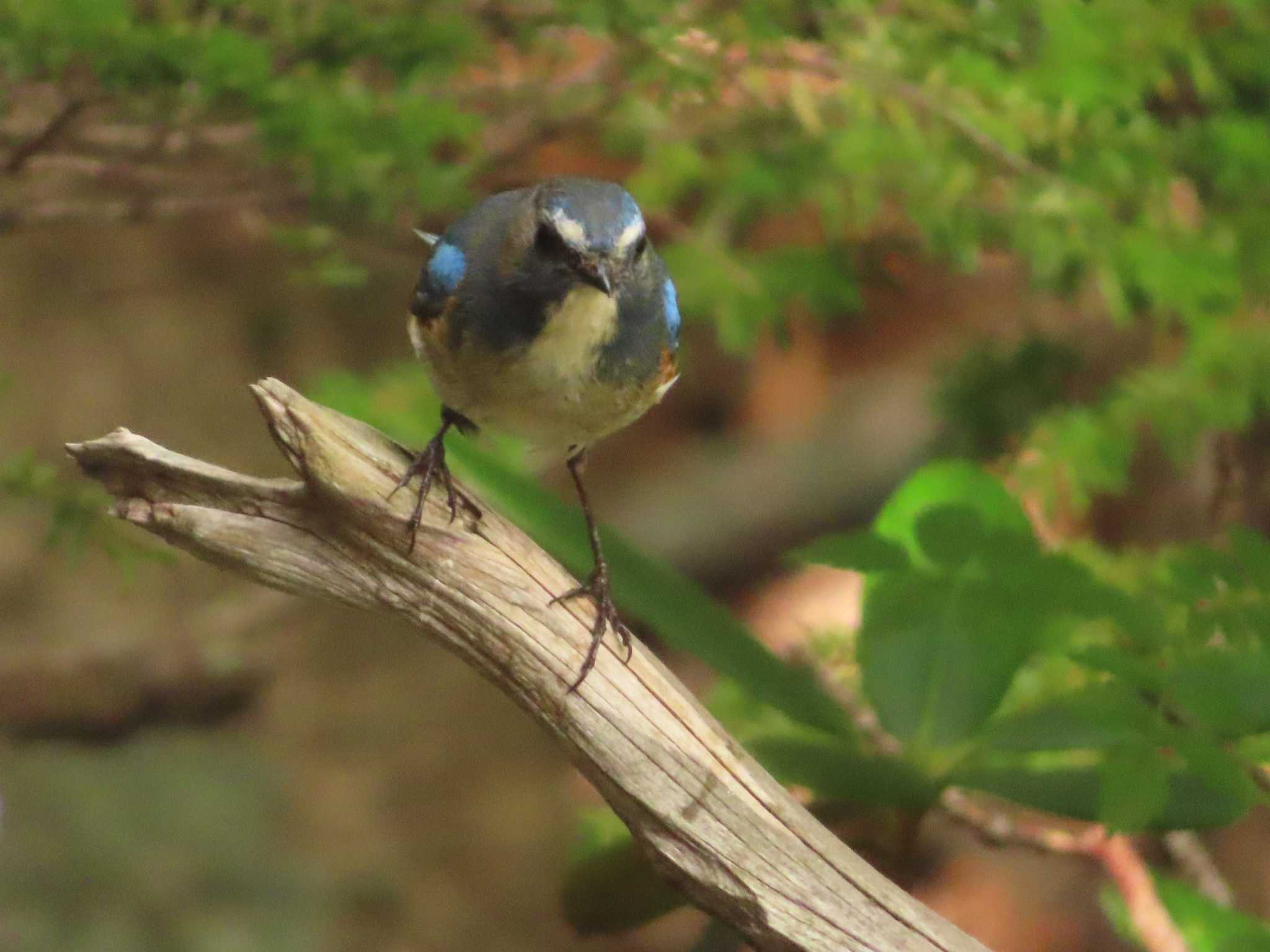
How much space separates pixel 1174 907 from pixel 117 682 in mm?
2383

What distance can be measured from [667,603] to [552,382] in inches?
12.3

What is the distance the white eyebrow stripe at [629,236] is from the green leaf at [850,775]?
1.58 feet

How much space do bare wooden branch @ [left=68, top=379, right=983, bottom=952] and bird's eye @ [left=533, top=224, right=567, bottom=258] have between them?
8.6 inches

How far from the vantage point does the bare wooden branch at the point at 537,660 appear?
1129mm

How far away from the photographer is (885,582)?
133cm

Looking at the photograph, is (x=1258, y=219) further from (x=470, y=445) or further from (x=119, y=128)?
(x=119, y=128)

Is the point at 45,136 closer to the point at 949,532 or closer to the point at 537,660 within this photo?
the point at 537,660

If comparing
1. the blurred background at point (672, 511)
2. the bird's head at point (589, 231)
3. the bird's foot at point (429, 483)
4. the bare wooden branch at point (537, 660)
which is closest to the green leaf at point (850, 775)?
the blurred background at point (672, 511)

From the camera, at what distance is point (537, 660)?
1.14 m

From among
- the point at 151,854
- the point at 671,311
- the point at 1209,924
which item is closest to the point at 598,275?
the point at 671,311

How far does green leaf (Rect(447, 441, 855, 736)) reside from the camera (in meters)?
1.36

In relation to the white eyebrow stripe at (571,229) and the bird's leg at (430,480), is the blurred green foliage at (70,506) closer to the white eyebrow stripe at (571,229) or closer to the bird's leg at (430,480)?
the bird's leg at (430,480)

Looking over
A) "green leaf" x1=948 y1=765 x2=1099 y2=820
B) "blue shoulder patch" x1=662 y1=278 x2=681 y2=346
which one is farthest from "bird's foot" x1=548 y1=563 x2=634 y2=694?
"green leaf" x1=948 y1=765 x2=1099 y2=820

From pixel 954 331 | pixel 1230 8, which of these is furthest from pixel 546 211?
pixel 954 331
